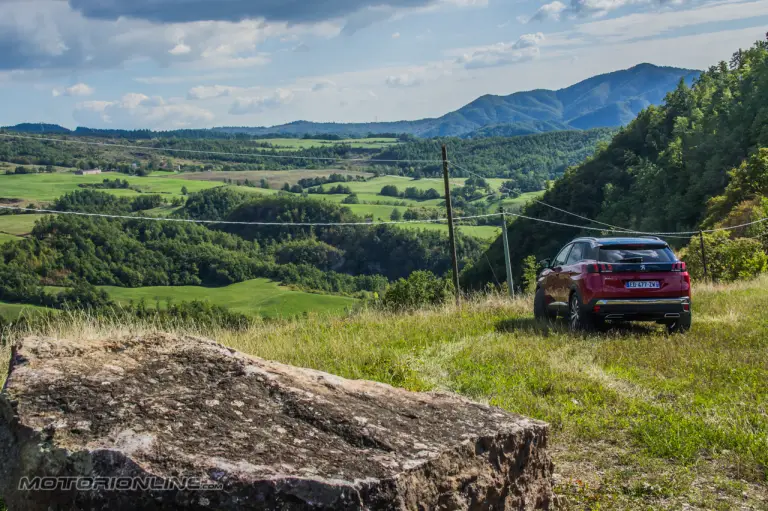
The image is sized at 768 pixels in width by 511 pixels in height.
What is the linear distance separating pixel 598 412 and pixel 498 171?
162 m

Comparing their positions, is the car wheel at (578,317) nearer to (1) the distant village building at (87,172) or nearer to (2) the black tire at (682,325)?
(2) the black tire at (682,325)

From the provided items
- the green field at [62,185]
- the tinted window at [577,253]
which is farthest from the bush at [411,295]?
the green field at [62,185]

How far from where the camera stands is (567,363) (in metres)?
8.64

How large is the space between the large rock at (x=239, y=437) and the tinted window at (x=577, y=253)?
840cm

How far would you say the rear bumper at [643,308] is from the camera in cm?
1114

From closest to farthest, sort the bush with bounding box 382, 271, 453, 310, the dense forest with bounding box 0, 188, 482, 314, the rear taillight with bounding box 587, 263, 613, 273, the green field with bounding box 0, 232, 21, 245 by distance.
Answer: the rear taillight with bounding box 587, 263, 613, 273 → the bush with bounding box 382, 271, 453, 310 → the dense forest with bounding box 0, 188, 482, 314 → the green field with bounding box 0, 232, 21, 245

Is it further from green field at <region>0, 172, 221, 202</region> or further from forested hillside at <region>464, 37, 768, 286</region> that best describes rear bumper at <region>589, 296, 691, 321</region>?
green field at <region>0, 172, 221, 202</region>

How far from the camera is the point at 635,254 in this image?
37.7ft

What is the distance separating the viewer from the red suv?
11.2 metres

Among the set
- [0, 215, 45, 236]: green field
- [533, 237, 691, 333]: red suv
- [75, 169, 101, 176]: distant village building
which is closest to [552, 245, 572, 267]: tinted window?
[533, 237, 691, 333]: red suv

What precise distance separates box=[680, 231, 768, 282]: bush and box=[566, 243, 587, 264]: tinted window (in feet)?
44.0

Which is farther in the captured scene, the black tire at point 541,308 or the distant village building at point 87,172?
the distant village building at point 87,172

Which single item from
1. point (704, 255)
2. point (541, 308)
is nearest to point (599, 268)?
point (541, 308)

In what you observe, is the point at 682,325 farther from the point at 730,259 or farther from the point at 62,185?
the point at 62,185
